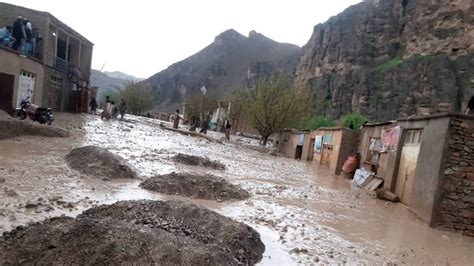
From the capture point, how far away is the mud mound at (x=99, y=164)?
8.57 meters

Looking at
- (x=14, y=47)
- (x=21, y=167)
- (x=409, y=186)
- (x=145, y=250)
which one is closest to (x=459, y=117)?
(x=409, y=186)

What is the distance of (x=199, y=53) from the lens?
149 metres

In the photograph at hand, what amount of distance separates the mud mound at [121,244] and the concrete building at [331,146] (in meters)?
15.2

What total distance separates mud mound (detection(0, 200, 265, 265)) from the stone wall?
19.1ft

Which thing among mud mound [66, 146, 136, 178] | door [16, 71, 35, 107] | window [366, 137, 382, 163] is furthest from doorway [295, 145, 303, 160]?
mud mound [66, 146, 136, 178]

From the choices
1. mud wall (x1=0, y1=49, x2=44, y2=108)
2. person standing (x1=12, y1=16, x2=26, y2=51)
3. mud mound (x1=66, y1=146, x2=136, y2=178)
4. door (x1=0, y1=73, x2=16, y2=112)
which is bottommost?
mud mound (x1=66, y1=146, x2=136, y2=178)

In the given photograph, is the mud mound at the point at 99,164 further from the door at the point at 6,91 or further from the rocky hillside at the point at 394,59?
the rocky hillside at the point at 394,59

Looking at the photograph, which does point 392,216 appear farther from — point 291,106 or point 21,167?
point 291,106

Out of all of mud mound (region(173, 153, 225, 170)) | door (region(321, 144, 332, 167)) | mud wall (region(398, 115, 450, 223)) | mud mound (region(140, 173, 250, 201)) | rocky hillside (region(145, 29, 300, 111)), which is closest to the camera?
mud mound (region(140, 173, 250, 201))

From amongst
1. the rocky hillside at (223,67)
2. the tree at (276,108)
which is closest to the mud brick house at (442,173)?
the tree at (276,108)

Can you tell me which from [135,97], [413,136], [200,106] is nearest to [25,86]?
[413,136]

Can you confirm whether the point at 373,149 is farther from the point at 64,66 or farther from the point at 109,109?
the point at 64,66

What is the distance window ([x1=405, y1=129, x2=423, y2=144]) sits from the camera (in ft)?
37.1

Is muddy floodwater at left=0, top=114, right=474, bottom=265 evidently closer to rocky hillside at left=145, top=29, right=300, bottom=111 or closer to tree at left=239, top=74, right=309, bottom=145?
tree at left=239, top=74, right=309, bottom=145
